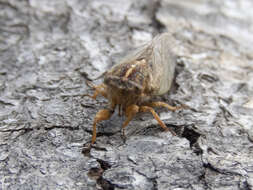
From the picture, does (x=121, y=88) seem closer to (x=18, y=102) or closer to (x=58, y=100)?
(x=58, y=100)

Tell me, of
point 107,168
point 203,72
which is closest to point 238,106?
point 203,72

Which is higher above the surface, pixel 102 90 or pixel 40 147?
pixel 102 90

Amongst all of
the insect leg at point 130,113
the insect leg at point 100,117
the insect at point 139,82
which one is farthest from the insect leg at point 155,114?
the insect leg at point 100,117

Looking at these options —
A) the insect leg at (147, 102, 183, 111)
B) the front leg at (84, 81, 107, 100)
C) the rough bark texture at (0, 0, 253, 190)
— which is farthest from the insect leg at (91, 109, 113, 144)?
the insect leg at (147, 102, 183, 111)

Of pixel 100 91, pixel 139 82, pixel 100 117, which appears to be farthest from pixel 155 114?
pixel 100 91

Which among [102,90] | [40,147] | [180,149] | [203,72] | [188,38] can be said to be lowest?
[40,147]

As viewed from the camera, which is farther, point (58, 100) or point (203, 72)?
point (203, 72)
